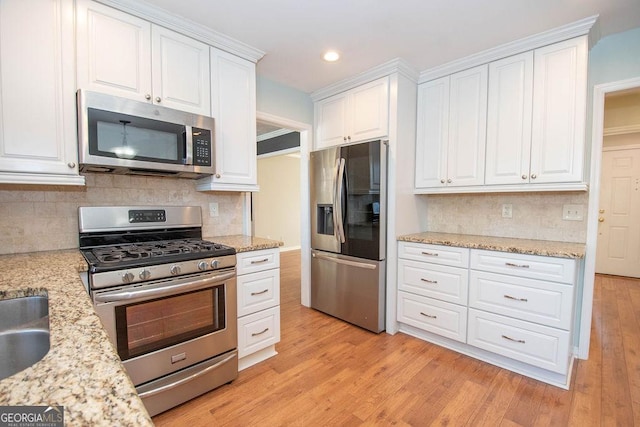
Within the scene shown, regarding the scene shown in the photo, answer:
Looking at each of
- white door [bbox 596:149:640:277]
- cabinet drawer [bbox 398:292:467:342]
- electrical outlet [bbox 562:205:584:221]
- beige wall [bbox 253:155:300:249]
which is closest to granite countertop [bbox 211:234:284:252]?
cabinet drawer [bbox 398:292:467:342]

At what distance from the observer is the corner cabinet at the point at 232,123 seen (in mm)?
2205

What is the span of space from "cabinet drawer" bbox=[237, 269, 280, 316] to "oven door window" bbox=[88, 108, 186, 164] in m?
0.92

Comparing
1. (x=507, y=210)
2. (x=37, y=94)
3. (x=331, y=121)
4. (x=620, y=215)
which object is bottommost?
(x=620, y=215)

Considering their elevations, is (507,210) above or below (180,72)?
below

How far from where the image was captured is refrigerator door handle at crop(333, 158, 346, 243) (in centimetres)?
285

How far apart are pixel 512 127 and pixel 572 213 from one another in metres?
0.81

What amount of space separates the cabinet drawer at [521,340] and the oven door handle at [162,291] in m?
1.88

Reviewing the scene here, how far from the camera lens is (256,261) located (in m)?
2.13

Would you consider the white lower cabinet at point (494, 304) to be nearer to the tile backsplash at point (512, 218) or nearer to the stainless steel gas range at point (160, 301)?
the tile backsplash at point (512, 218)

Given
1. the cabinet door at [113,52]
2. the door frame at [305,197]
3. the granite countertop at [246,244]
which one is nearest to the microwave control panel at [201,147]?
the cabinet door at [113,52]

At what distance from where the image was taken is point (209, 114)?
2.15m

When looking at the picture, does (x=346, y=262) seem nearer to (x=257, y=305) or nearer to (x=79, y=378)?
(x=257, y=305)

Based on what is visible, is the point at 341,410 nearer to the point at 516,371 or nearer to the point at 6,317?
the point at 516,371

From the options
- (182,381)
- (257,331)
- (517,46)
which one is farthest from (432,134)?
(182,381)
